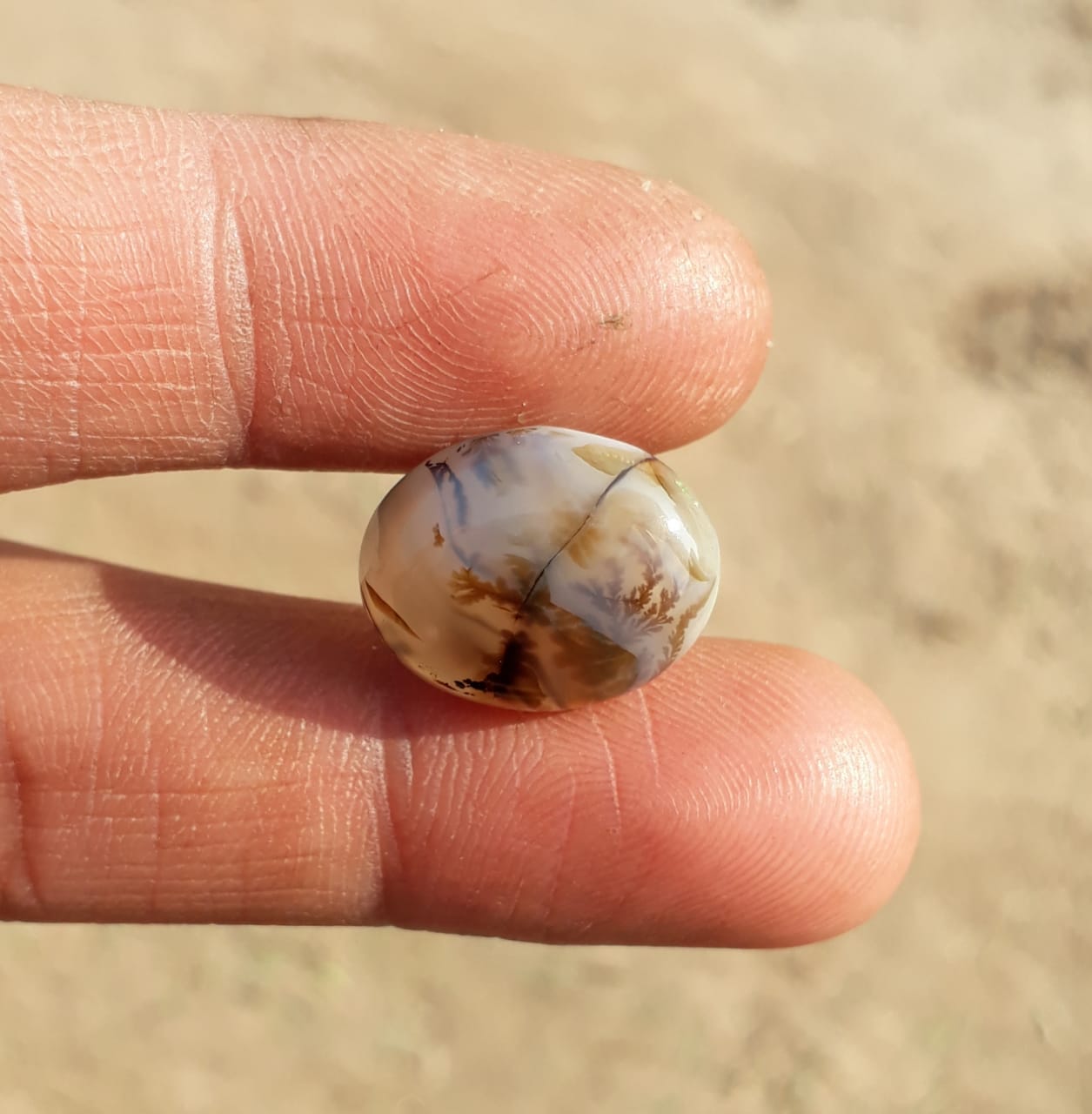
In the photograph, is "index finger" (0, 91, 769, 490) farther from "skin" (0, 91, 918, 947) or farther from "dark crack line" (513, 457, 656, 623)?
"dark crack line" (513, 457, 656, 623)

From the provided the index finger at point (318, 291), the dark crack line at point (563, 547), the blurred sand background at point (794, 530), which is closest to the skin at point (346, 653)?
the index finger at point (318, 291)

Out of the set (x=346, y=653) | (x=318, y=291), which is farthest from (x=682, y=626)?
(x=318, y=291)

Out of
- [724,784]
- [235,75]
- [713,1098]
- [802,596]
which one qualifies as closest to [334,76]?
[235,75]

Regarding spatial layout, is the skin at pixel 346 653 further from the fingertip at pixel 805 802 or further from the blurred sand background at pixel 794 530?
the blurred sand background at pixel 794 530

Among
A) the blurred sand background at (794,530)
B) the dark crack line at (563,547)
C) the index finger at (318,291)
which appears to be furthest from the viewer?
the blurred sand background at (794,530)

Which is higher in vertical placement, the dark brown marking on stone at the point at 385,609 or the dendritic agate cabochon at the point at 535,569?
the dendritic agate cabochon at the point at 535,569

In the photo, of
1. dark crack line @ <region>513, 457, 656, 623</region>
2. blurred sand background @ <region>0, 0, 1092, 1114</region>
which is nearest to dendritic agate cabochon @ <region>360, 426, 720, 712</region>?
dark crack line @ <region>513, 457, 656, 623</region>

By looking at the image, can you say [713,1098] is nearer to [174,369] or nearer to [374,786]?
[374,786]
